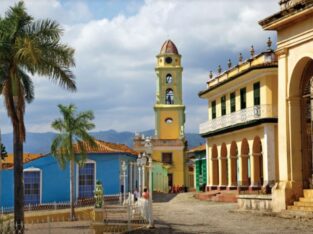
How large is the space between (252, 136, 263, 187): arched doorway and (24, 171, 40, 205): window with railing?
13078 mm

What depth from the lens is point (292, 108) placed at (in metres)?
22.9

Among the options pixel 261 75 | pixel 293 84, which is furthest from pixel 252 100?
pixel 293 84

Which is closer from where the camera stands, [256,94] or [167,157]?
[256,94]

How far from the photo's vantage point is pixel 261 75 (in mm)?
33750

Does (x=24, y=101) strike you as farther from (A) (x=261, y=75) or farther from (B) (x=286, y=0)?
(A) (x=261, y=75)

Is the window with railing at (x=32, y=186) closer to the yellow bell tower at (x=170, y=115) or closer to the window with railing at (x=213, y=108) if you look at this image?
the window with railing at (x=213, y=108)

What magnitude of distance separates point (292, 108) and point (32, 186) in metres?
21.9

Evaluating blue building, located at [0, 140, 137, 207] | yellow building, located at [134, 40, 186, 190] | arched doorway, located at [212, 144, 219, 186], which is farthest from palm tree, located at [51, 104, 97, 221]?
yellow building, located at [134, 40, 186, 190]

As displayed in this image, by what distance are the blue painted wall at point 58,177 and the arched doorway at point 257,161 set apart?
991cm

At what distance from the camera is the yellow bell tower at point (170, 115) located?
66438mm

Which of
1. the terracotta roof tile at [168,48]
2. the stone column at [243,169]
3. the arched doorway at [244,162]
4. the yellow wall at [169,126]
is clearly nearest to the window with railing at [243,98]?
the arched doorway at [244,162]

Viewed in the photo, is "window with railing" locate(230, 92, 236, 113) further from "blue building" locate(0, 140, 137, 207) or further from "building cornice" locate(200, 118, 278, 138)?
"blue building" locate(0, 140, 137, 207)

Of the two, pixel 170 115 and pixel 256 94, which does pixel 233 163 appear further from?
pixel 170 115

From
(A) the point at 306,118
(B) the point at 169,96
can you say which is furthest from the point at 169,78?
(A) the point at 306,118
